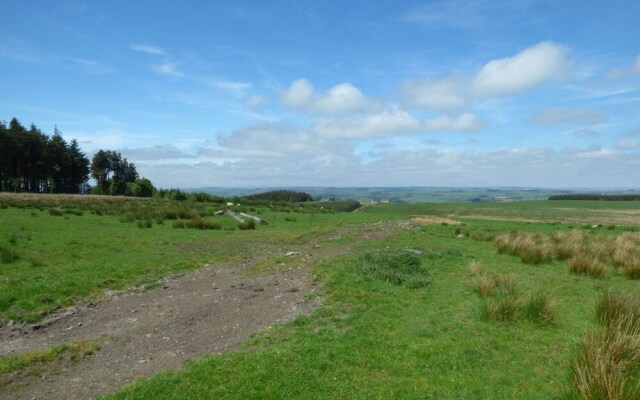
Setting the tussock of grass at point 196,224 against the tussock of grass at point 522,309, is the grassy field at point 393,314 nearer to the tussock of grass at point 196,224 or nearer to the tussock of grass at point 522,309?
the tussock of grass at point 522,309

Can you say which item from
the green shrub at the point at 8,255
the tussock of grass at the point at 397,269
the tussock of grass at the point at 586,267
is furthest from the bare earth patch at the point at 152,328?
the tussock of grass at the point at 586,267

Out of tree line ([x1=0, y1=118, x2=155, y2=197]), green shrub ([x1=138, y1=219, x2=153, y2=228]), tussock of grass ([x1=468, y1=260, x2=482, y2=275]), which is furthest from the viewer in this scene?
tree line ([x1=0, y1=118, x2=155, y2=197])

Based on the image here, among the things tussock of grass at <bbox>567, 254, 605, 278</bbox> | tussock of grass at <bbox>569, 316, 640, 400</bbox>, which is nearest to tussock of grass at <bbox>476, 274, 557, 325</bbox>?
tussock of grass at <bbox>569, 316, 640, 400</bbox>

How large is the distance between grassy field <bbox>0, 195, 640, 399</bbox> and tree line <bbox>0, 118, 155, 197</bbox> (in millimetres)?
49311

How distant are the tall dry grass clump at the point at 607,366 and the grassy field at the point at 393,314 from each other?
8cm

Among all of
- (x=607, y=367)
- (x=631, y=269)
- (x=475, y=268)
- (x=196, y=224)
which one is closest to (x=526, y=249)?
(x=631, y=269)

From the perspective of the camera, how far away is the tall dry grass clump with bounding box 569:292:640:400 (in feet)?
16.4

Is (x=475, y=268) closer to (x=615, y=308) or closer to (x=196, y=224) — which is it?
(x=615, y=308)

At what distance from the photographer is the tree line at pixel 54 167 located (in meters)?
60.2

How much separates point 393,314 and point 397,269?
457 cm

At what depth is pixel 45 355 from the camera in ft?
25.9

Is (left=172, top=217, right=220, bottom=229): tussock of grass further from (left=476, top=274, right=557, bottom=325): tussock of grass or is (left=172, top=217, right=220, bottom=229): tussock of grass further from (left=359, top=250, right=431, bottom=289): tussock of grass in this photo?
(left=476, top=274, right=557, bottom=325): tussock of grass

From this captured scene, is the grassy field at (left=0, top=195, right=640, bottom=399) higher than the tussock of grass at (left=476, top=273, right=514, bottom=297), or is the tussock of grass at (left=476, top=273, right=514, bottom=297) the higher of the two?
the tussock of grass at (left=476, top=273, right=514, bottom=297)

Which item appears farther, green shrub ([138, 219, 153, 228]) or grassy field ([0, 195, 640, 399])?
green shrub ([138, 219, 153, 228])
